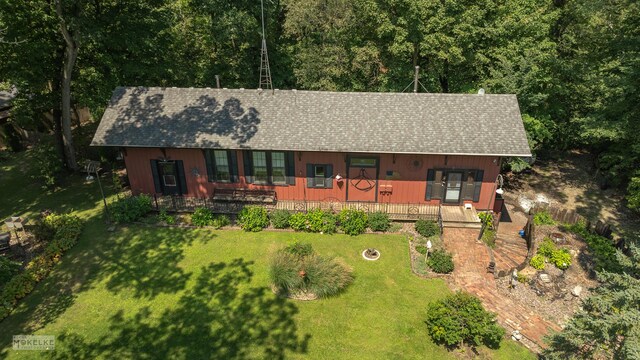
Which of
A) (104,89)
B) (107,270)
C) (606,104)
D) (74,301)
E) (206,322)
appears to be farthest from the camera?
(104,89)

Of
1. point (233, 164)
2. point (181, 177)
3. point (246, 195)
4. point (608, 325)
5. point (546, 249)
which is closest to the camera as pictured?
point (608, 325)

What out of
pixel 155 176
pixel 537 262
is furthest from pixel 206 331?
pixel 537 262

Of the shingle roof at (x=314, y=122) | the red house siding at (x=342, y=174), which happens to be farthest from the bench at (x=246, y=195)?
the shingle roof at (x=314, y=122)

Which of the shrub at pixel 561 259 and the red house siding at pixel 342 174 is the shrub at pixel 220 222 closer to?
the red house siding at pixel 342 174

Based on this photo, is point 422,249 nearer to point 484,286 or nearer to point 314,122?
point 484,286

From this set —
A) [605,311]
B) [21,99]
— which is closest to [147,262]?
[21,99]

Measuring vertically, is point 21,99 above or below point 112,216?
above

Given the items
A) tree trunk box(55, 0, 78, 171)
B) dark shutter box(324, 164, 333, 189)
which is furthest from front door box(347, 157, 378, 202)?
tree trunk box(55, 0, 78, 171)

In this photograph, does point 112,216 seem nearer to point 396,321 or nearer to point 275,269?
point 275,269
